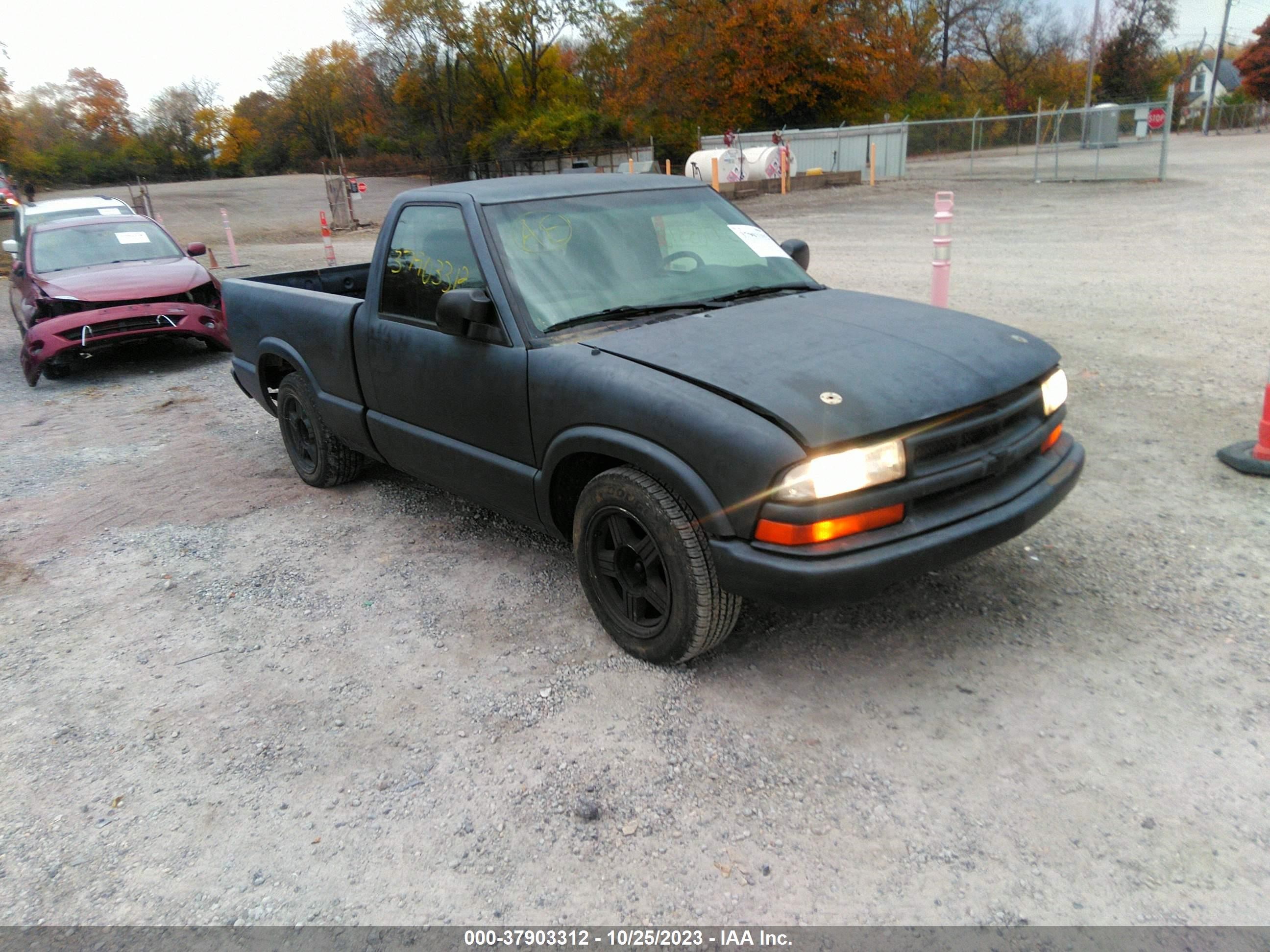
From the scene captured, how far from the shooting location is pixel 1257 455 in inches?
196

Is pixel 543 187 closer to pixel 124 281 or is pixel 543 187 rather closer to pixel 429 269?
pixel 429 269

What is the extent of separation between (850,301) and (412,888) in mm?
2905

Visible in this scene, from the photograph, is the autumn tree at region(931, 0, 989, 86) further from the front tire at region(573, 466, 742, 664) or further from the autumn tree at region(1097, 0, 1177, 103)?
the front tire at region(573, 466, 742, 664)

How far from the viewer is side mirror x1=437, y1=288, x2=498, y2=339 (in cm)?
381

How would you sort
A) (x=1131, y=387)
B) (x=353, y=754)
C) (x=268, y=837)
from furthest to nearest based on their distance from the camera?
(x=1131, y=387)
(x=353, y=754)
(x=268, y=837)

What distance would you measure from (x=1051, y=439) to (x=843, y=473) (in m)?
1.28

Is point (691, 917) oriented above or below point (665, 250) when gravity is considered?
below

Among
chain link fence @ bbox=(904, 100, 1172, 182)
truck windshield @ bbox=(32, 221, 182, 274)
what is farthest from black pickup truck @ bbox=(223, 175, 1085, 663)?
chain link fence @ bbox=(904, 100, 1172, 182)

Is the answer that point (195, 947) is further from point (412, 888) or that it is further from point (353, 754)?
point (353, 754)

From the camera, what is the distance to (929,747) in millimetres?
3018

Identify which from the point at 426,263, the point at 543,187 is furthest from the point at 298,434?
the point at 543,187

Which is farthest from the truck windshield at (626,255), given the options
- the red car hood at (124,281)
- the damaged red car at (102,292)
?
the red car hood at (124,281)

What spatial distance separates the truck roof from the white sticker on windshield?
1.33 ft

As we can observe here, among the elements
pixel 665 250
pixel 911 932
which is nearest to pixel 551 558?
pixel 665 250
